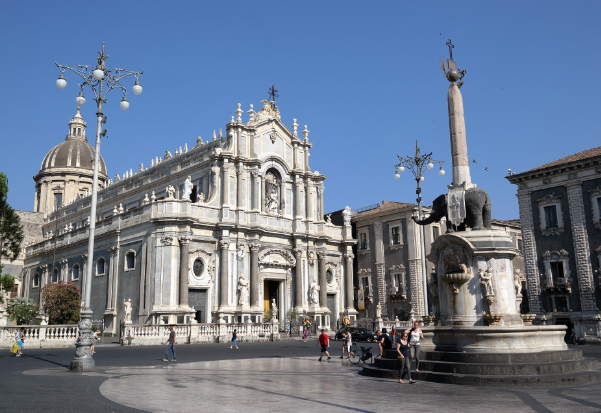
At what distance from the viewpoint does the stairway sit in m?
12.6

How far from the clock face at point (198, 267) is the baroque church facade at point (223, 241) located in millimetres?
80

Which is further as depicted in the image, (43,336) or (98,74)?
(43,336)

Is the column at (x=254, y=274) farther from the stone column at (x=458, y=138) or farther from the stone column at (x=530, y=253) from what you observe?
the stone column at (x=458, y=138)

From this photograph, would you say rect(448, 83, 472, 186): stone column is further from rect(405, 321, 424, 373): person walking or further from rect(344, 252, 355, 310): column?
rect(344, 252, 355, 310): column

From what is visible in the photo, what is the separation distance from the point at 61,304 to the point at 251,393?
35612 millimetres

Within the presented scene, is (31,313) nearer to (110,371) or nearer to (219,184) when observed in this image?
(219,184)

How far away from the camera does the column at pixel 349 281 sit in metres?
51.3

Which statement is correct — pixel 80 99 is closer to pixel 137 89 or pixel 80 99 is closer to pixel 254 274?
pixel 137 89

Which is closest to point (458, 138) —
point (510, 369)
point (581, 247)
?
point (510, 369)

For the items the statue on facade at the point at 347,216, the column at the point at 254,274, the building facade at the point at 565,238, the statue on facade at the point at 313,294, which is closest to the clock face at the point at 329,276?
the statue on facade at the point at 313,294

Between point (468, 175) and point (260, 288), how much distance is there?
29.9 metres

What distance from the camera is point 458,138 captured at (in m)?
17.8

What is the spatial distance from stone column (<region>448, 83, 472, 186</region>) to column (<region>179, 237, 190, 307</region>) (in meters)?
26.6

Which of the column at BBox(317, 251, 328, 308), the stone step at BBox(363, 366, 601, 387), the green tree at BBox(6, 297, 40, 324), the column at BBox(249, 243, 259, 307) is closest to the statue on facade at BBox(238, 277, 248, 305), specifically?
the column at BBox(249, 243, 259, 307)
